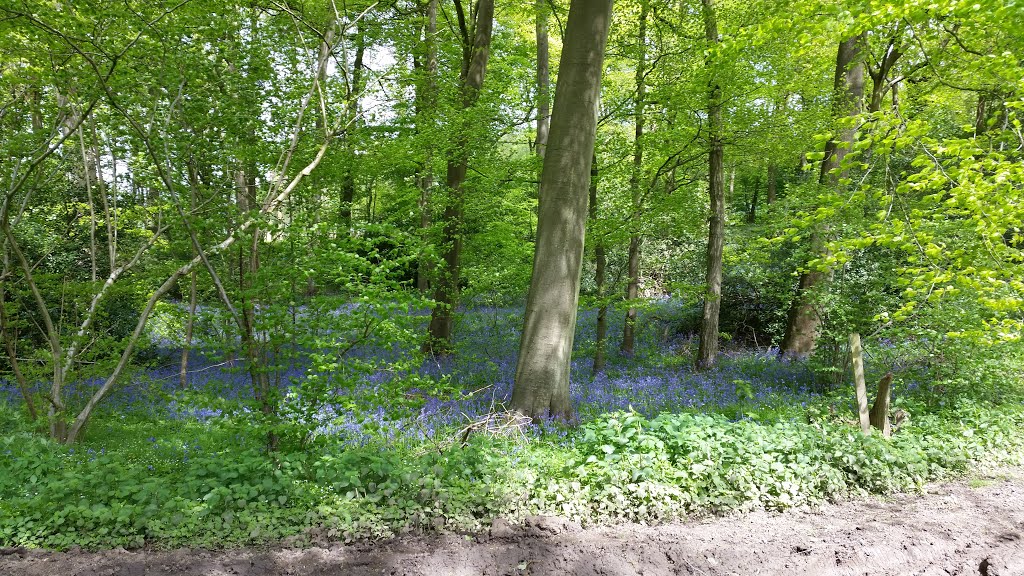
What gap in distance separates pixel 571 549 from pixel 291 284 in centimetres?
276

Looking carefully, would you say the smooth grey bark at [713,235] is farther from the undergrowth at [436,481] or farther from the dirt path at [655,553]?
the dirt path at [655,553]

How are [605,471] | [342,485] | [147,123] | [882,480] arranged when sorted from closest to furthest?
[342,485] → [605,471] → [882,480] → [147,123]

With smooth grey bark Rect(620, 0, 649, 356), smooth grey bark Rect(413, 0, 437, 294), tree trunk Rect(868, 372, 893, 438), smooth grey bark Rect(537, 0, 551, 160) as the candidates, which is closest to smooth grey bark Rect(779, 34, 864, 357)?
smooth grey bark Rect(620, 0, 649, 356)

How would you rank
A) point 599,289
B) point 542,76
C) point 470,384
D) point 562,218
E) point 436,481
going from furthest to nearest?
point 542,76 < point 599,289 < point 470,384 < point 562,218 < point 436,481

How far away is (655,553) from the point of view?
3480 mm

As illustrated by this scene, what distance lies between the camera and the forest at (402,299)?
396 cm

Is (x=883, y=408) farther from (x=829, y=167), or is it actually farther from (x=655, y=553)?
(x=829, y=167)

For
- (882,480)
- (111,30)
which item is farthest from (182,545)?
(882,480)

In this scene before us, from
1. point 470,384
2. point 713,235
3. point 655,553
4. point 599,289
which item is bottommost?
point 470,384

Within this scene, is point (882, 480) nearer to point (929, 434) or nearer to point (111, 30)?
point (929, 434)

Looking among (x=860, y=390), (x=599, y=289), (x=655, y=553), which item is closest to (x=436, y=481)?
(x=655, y=553)

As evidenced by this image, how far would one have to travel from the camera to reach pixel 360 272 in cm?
438

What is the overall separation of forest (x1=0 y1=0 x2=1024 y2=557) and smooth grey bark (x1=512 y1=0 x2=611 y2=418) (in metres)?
0.03

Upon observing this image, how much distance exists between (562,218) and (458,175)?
15.5 ft
